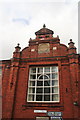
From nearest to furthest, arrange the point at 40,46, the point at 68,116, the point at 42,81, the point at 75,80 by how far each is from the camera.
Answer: the point at 68,116
the point at 75,80
the point at 42,81
the point at 40,46

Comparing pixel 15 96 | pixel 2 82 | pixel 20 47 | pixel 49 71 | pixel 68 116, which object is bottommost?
pixel 68 116

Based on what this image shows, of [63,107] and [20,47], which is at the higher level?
[20,47]

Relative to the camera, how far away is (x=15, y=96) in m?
10.4

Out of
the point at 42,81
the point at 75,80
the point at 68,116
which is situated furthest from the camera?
the point at 42,81

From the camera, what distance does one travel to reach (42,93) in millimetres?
10367

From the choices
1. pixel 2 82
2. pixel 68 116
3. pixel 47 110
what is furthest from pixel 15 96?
pixel 68 116

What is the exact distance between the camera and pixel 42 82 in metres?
10.9

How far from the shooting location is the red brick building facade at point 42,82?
9.35 metres

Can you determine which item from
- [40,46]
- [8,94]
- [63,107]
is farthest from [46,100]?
[40,46]

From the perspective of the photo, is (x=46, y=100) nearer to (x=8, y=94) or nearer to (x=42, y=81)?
(x=42, y=81)

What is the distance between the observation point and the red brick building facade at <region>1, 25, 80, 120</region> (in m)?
9.35

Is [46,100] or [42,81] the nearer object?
[46,100]

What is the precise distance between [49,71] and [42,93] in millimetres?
2280

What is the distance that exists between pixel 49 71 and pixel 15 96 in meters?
3.98
